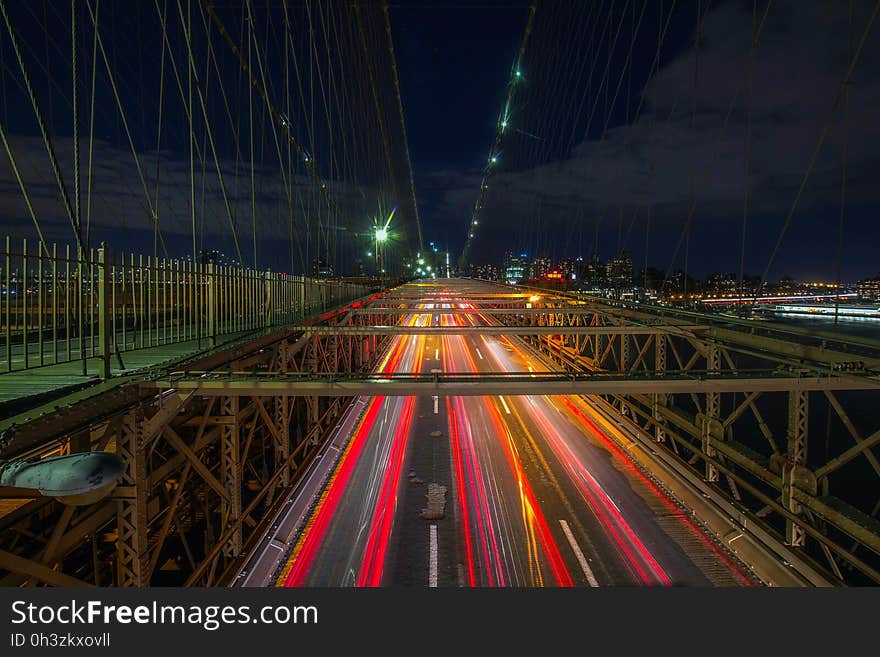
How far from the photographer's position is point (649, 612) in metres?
2.87

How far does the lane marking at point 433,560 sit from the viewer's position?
26.3ft

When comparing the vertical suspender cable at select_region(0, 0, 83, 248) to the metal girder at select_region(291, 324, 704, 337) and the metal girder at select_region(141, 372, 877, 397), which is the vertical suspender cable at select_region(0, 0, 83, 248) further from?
Answer: the metal girder at select_region(291, 324, 704, 337)

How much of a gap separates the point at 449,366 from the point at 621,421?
12.7m

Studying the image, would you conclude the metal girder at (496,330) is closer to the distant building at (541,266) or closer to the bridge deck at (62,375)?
the bridge deck at (62,375)

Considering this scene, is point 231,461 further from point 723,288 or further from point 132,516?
point 723,288

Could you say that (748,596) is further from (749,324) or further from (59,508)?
(59,508)

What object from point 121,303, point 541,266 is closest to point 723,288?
point 541,266

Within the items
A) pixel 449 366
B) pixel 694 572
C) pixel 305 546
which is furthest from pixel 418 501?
pixel 449 366

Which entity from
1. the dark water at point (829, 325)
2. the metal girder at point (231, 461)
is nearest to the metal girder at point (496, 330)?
the dark water at point (829, 325)

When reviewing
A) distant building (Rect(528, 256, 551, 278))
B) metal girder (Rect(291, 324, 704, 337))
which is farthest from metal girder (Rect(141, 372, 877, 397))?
distant building (Rect(528, 256, 551, 278))

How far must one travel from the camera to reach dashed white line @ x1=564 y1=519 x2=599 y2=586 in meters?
8.05

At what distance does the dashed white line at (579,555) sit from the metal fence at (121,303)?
7460 mm

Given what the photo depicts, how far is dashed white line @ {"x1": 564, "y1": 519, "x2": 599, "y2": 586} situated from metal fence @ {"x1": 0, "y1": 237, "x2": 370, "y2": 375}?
7.46 meters

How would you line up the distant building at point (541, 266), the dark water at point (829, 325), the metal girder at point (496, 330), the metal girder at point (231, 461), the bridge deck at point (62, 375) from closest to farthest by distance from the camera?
the bridge deck at point (62, 375)
the dark water at point (829, 325)
the metal girder at point (231, 461)
the metal girder at point (496, 330)
the distant building at point (541, 266)
